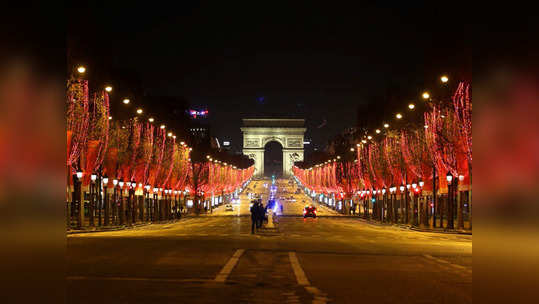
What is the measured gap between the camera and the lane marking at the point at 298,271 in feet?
54.4

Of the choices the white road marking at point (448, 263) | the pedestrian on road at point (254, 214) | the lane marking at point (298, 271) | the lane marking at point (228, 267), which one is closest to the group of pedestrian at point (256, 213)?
the pedestrian on road at point (254, 214)

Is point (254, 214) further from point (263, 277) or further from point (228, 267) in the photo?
point (263, 277)

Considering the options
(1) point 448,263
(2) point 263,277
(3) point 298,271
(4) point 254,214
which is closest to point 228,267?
(3) point 298,271

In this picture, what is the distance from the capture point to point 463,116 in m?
44.7

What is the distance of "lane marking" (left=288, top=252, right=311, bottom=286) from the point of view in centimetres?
1658

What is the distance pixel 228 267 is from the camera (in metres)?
20.5

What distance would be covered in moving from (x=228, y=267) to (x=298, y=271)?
79.0 inches

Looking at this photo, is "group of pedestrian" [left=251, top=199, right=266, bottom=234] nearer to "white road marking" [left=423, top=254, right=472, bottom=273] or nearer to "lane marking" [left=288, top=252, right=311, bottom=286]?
"lane marking" [left=288, top=252, right=311, bottom=286]

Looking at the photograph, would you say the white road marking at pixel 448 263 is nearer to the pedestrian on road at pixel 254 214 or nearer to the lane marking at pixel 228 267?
the lane marking at pixel 228 267

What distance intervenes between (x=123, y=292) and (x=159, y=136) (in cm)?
7187

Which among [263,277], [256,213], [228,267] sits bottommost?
[256,213]
